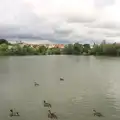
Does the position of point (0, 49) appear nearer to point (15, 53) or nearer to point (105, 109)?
point (15, 53)

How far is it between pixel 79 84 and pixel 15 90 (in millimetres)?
6367

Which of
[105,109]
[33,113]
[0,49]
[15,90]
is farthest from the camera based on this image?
[0,49]

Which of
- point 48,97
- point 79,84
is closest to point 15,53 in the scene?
point 79,84

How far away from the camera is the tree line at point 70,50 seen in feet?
307

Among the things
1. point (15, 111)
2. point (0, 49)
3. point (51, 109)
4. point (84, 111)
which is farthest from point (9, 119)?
point (0, 49)

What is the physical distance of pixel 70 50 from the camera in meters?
109

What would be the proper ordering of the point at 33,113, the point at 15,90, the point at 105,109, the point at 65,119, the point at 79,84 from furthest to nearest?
1. the point at 79,84
2. the point at 15,90
3. the point at 105,109
4. the point at 33,113
5. the point at 65,119

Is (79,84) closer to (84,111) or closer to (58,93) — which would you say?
(58,93)

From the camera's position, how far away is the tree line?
93625mm

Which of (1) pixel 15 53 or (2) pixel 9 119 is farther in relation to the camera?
(1) pixel 15 53

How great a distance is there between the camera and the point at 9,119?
16516 millimetres

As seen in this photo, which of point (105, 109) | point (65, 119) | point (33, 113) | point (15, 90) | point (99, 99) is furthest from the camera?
point (15, 90)

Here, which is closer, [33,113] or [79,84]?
[33,113]

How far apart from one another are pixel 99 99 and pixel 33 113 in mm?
5699
